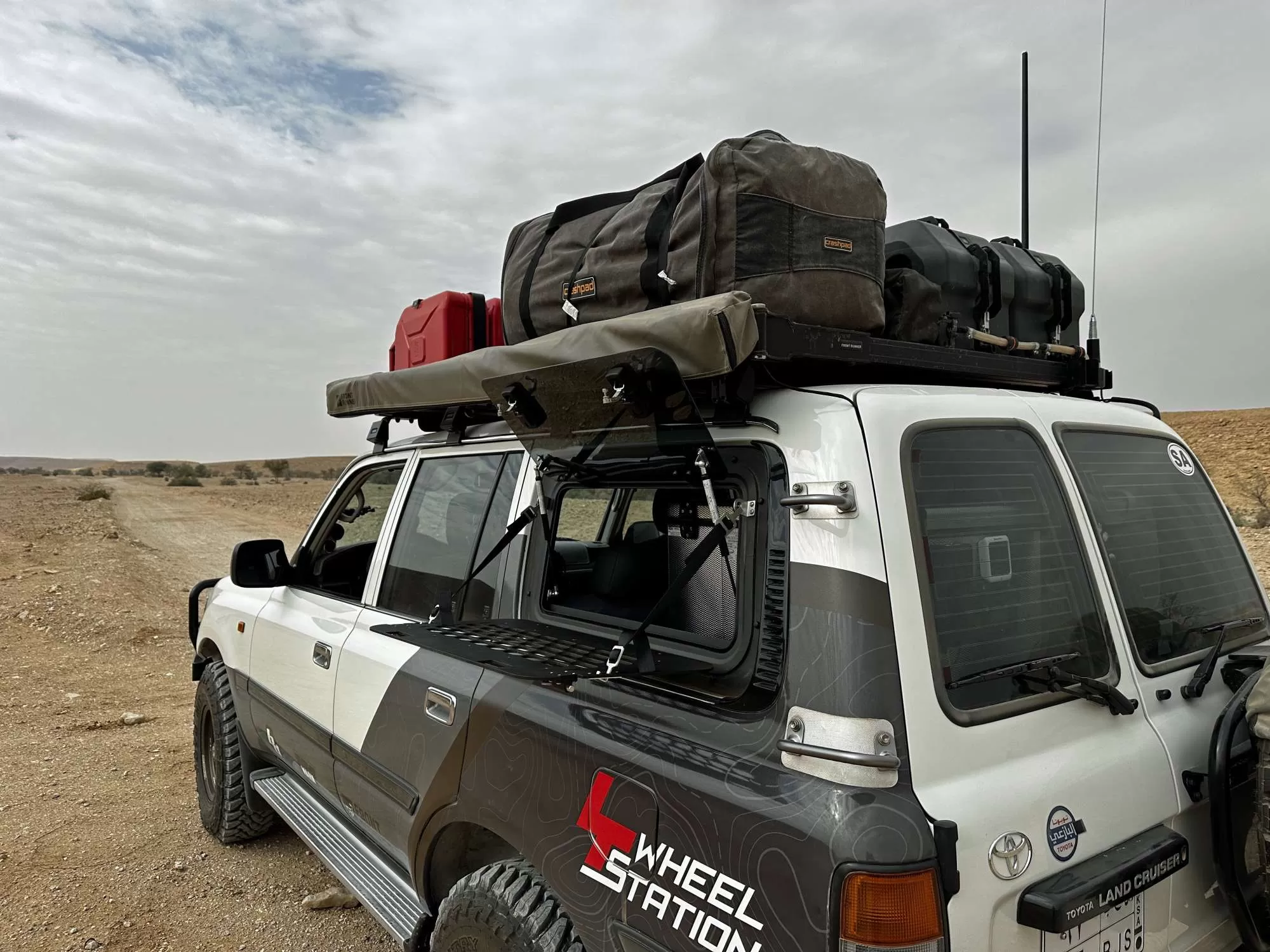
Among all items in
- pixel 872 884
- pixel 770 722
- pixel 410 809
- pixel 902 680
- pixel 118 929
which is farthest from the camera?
pixel 118 929

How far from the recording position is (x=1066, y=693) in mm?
1715

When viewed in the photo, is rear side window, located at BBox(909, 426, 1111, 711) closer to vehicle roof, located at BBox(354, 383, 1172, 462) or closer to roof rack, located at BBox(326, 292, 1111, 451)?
vehicle roof, located at BBox(354, 383, 1172, 462)

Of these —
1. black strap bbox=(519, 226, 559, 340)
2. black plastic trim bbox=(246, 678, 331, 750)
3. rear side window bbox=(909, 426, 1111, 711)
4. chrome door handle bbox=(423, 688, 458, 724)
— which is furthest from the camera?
black plastic trim bbox=(246, 678, 331, 750)

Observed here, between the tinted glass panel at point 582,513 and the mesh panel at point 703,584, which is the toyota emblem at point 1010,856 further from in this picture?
the tinted glass panel at point 582,513

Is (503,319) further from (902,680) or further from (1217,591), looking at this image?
(1217,591)

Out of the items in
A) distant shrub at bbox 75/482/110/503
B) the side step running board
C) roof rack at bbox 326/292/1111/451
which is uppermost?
roof rack at bbox 326/292/1111/451

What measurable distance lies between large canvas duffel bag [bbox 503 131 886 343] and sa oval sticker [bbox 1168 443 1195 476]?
1038 mm

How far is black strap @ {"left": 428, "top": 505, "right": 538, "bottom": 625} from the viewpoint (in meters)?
2.45

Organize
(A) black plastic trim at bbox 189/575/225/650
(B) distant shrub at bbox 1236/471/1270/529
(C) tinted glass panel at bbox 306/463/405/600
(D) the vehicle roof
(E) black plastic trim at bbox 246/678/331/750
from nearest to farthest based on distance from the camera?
1. (D) the vehicle roof
2. (E) black plastic trim at bbox 246/678/331/750
3. (C) tinted glass panel at bbox 306/463/405/600
4. (A) black plastic trim at bbox 189/575/225/650
5. (B) distant shrub at bbox 1236/471/1270/529

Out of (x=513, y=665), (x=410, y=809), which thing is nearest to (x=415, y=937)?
(x=410, y=809)

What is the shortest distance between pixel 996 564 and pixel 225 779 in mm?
3654

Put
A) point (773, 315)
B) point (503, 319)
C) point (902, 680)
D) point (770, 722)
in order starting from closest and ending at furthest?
point (902, 680) < point (770, 722) < point (773, 315) < point (503, 319)

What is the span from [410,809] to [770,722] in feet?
4.37

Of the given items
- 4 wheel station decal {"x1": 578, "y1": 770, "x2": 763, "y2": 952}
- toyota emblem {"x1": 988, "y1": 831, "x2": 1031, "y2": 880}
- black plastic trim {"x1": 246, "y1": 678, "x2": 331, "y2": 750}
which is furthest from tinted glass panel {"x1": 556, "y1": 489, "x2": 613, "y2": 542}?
toyota emblem {"x1": 988, "y1": 831, "x2": 1031, "y2": 880}
